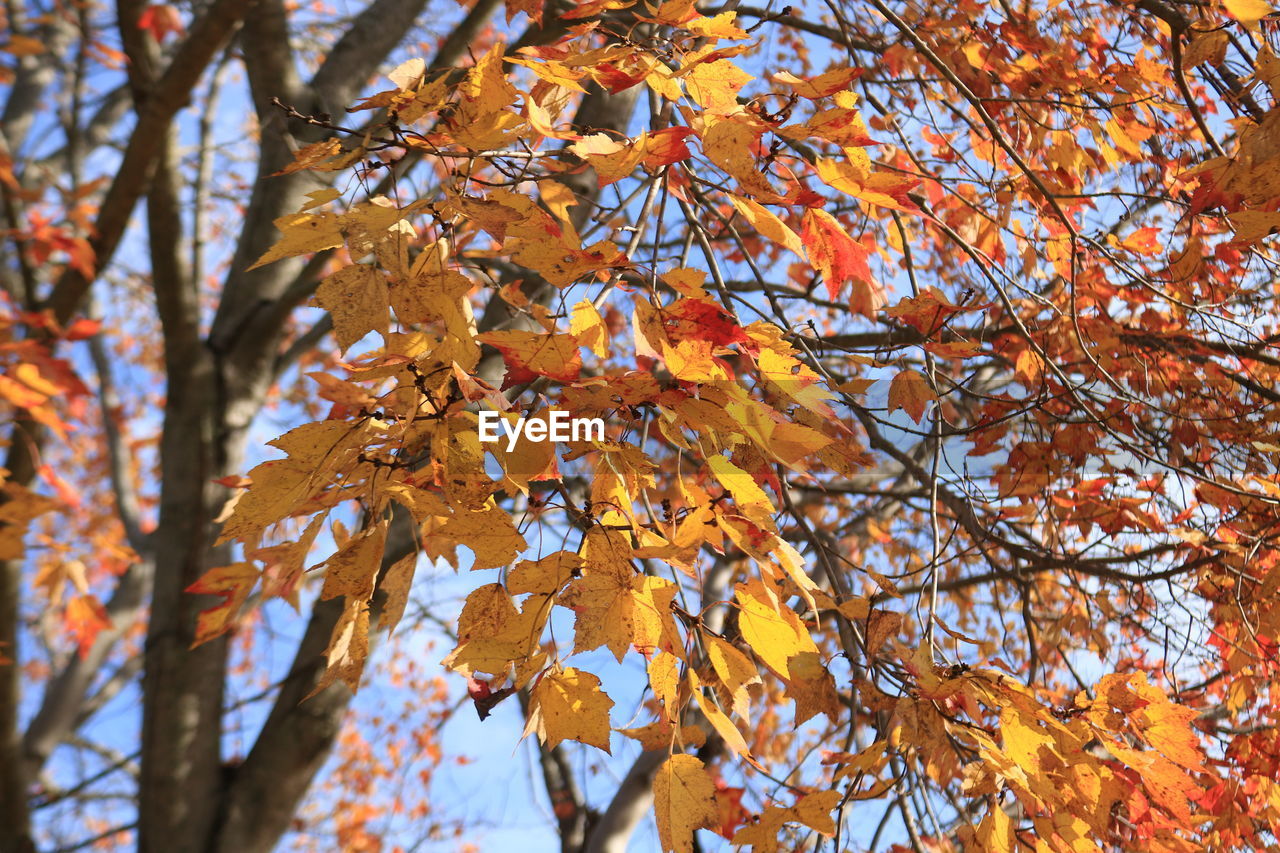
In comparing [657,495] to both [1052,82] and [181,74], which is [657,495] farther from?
[181,74]

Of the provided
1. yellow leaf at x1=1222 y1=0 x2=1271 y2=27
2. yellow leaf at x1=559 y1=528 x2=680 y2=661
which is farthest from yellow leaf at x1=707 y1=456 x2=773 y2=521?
yellow leaf at x1=1222 y1=0 x2=1271 y2=27

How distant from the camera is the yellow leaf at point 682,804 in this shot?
0.91m

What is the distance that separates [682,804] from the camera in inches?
36.2

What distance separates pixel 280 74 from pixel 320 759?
1974 mm

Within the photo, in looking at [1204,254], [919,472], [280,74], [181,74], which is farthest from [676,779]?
[280,74]

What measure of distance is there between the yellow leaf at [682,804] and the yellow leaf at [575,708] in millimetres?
98

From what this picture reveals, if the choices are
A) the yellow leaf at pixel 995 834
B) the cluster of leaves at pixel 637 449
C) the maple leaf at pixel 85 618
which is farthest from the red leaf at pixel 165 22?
the yellow leaf at pixel 995 834

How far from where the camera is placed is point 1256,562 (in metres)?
1.94

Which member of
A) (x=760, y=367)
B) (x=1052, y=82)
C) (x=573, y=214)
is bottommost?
(x=760, y=367)

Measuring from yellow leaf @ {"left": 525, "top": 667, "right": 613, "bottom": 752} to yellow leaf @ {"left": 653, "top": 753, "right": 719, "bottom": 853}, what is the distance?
98 mm

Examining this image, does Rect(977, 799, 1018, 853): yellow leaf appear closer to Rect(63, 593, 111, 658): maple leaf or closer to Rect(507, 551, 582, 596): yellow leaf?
Rect(507, 551, 582, 596): yellow leaf

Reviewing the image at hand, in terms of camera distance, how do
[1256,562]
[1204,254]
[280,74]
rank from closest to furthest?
[1256,562]
[1204,254]
[280,74]

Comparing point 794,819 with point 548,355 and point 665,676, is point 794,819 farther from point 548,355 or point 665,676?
point 548,355

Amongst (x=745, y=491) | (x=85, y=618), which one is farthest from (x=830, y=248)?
(x=85, y=618)
